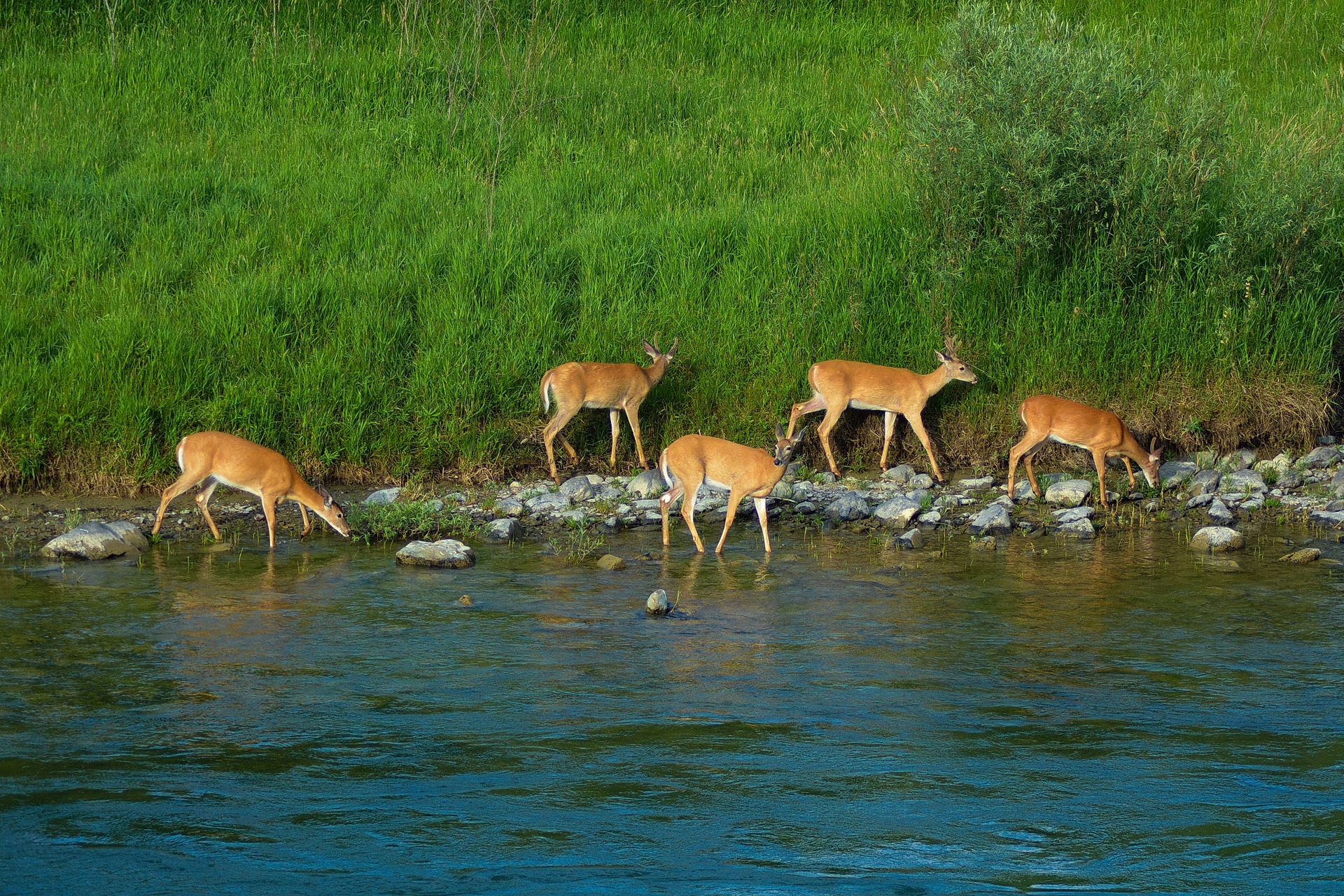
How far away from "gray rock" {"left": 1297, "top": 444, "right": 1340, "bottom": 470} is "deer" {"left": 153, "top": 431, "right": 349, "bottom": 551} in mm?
9011

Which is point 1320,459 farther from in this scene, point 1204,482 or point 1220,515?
point 1220,515

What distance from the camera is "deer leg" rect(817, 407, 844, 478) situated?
1410cm

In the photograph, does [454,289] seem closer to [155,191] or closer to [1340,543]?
[155,191]

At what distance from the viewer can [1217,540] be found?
11.9 m

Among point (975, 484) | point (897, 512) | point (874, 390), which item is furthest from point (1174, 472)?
point (897, 512)

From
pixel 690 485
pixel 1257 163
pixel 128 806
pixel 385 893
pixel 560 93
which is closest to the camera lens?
pixel 385 893

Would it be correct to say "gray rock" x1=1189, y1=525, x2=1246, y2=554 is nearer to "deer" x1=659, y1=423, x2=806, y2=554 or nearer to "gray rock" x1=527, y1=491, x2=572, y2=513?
"deer" x1=659, y1=423, x2=806, y2=554

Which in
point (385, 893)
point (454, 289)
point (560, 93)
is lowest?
point (385, 893)

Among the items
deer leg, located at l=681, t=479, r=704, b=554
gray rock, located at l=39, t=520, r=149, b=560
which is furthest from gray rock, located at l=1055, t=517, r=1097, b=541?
gray rock, located at l=39, t=520, r=149, b=560

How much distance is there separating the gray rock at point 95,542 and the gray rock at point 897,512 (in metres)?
6.10

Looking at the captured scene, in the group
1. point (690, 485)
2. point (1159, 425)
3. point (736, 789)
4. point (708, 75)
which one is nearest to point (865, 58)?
point (708, 75)

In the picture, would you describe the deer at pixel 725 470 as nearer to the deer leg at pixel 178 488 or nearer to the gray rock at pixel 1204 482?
the deer leg at pixel 178 488

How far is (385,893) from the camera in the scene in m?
5.82

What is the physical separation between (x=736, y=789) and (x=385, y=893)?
1745mm
